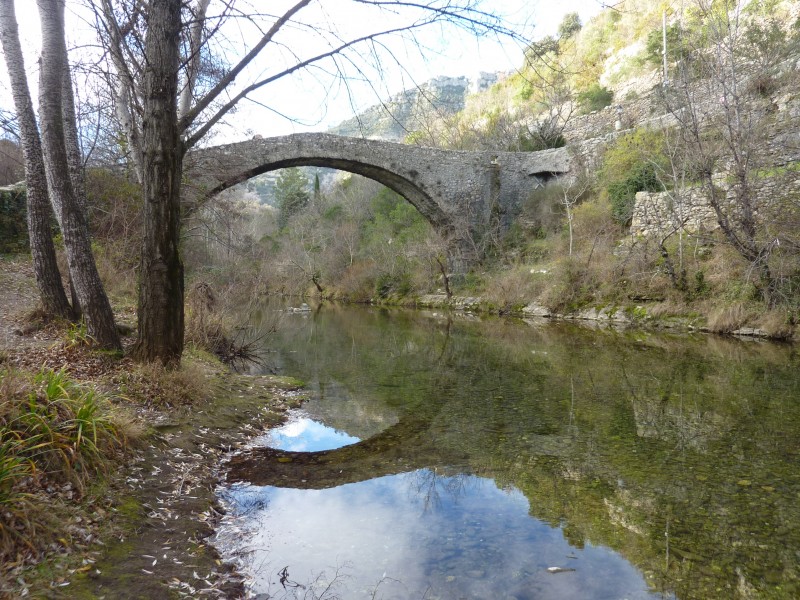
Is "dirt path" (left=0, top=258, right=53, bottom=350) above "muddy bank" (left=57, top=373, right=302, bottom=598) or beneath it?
above

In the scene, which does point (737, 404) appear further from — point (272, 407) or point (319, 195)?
point (319, 195)

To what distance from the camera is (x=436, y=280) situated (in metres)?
24.0

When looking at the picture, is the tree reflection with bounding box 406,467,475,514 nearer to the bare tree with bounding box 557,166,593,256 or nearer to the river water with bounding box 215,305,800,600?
the river water with bounding box 215,305,800,600

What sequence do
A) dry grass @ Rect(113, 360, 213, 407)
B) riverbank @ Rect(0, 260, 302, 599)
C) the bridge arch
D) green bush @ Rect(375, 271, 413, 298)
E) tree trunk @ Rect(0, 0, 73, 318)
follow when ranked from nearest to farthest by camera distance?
riverbank @ Rect(0, 260, 302, 599) < dry grass @ Rect(113, 360, 213, 407) < tree trunk @ Rect(0, 0, 73, 318) < the bridge arch < green bush @ Rect(375, 271, 413, 298)

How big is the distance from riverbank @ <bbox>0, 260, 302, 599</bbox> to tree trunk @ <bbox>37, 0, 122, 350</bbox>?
0.99ft

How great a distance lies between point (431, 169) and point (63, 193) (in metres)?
17.5

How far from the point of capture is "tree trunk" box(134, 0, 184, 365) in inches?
189

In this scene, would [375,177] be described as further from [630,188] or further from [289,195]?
[289,195]

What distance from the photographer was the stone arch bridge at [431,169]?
57.8ft

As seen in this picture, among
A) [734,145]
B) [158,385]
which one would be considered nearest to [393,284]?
[734,145]

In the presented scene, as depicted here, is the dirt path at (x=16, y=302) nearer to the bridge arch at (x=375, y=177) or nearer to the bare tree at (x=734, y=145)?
the bridge arch at (x=375, y=177)

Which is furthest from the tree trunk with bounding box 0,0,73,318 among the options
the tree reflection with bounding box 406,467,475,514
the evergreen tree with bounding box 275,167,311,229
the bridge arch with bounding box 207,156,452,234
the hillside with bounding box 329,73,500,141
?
the evergreen tree with bounding box 275,167,311,229

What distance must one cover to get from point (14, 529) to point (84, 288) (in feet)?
12.3

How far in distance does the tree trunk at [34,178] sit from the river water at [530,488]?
3579 millimetres
